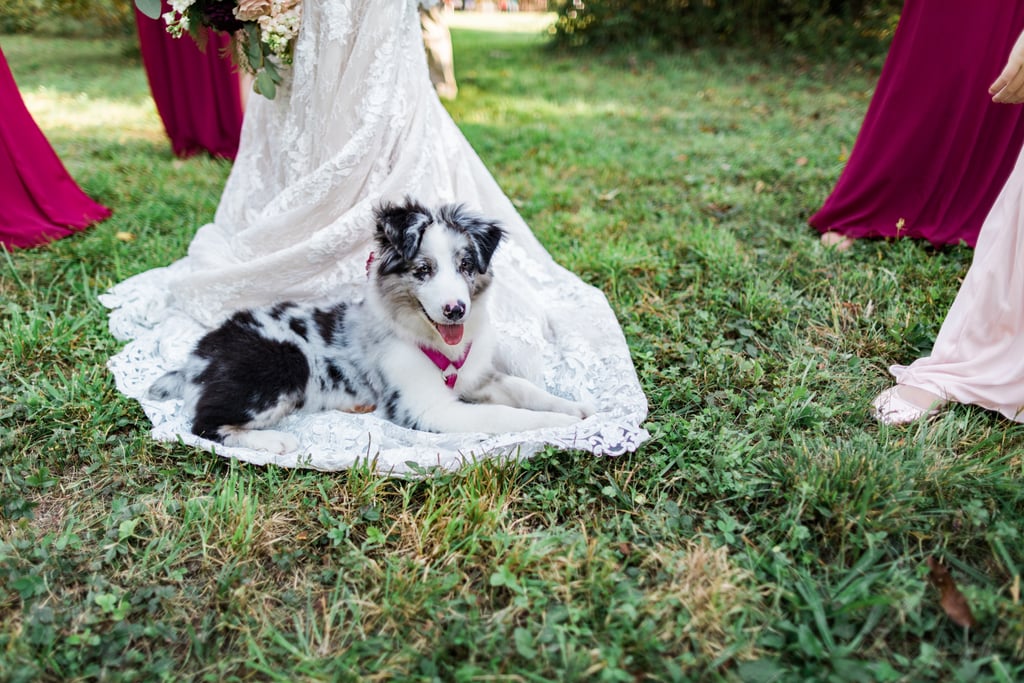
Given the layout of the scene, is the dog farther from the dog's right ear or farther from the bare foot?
the bare foot

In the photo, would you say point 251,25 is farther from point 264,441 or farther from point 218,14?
point 264,441

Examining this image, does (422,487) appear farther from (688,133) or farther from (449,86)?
(449,86)

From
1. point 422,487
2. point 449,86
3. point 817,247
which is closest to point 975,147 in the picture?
point 817,247

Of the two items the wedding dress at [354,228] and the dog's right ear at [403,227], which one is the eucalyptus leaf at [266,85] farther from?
the dog's right ear at [403,227]

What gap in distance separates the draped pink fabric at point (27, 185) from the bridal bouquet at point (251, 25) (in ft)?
5.79

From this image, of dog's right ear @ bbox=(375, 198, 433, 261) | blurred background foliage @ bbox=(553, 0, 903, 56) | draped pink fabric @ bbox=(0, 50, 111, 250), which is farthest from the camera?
blurred background foliage @ bbox=(553, 0, 903, 56)

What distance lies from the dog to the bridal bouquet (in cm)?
124

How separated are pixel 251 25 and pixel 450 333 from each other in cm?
206

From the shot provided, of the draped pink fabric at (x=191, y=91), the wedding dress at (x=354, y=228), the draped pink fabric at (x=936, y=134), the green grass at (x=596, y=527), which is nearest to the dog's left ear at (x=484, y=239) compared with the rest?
the wedding dress at (x=354, y=228)

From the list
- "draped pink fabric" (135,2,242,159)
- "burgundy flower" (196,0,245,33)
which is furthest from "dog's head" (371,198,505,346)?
"draped pink fabric" (135,2,242,159)

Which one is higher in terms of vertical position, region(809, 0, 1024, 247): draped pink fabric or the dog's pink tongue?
region(809, 0, 1024, 247): draped pink fabric

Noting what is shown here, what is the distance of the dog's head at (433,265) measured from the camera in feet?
8.77

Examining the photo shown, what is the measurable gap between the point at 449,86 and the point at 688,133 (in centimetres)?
361

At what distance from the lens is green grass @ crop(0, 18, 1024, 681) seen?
6.13ft
